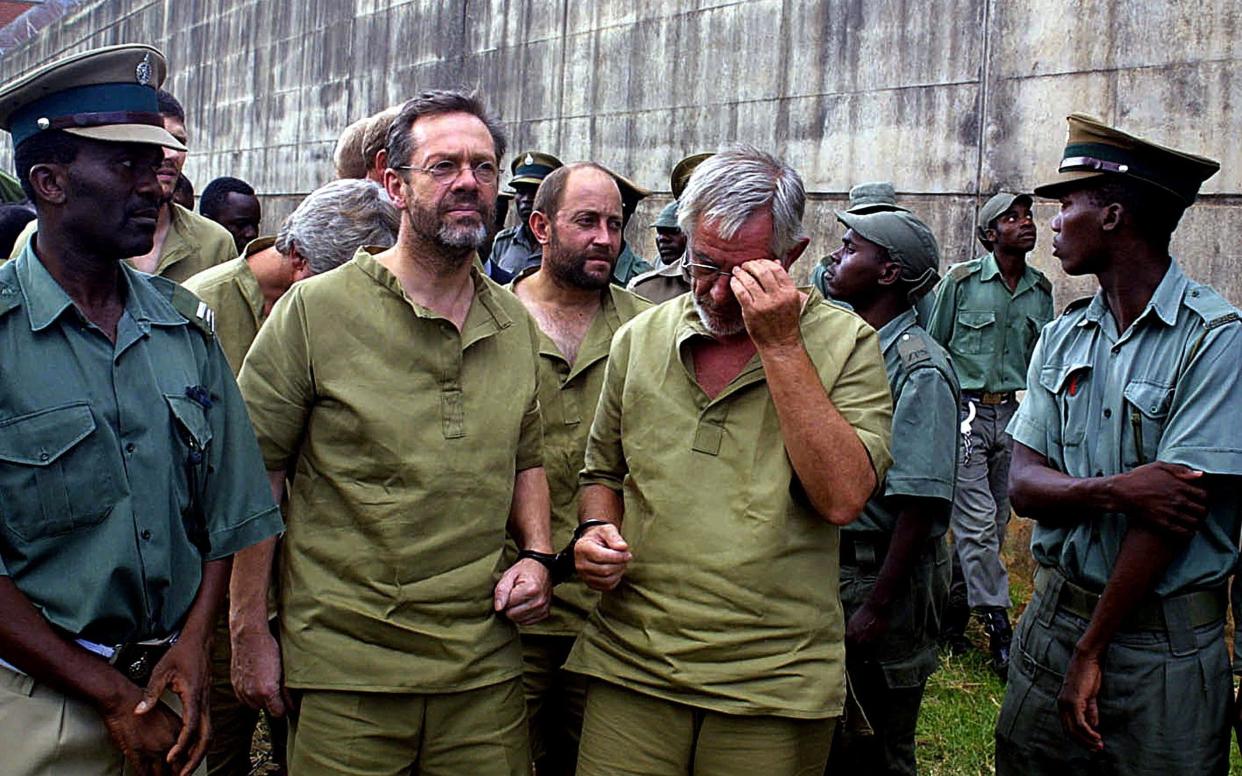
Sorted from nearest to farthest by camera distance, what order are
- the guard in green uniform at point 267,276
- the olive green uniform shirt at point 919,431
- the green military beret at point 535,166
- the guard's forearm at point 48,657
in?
1. the guard's forearm at point 48,657
2. the olive green uniform shirt at point 919,431
3. the guard in green uniform at point 267,276
4. the green military beret at point 535,166

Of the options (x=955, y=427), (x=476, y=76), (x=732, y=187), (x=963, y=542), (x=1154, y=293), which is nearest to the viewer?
(x=732, y=187)

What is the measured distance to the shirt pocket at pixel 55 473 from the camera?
8.13 ft

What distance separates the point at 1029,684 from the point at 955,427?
0.81 meters

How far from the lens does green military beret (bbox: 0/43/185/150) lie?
2.67 m

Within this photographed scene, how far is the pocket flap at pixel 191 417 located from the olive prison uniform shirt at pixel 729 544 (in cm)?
100

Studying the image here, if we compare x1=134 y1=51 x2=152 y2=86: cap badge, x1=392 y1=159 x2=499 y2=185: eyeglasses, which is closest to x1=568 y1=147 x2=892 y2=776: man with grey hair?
x1=392 y1=159 x2=499 y2=185: eyeglasses

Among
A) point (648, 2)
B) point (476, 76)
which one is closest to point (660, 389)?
point (648, 2)

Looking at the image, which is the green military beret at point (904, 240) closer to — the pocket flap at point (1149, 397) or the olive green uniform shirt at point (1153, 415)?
the olive green uniform shirt at point (1153, 415)

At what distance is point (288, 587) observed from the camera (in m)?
3.16

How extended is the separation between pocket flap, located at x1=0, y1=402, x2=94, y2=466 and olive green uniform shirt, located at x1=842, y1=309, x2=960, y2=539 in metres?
2.19

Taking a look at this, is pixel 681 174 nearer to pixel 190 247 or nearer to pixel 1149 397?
pixel 190 247

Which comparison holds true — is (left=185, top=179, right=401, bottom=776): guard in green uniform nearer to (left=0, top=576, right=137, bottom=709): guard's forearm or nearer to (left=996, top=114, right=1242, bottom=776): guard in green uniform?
(left=0, top=576, right=137, bottom=709): guard's forearm

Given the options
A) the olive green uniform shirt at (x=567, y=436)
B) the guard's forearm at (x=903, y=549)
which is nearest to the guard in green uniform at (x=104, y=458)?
the olive green uniform shirt at (x=567, y=436)

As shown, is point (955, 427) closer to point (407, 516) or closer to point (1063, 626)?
point (1063, 626)
